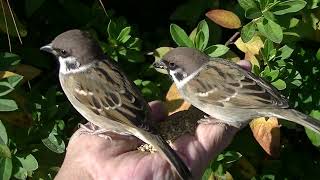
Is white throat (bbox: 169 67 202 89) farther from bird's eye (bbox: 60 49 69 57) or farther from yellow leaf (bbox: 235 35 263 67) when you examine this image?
bird's eye (bbox: 60 49 69 57)

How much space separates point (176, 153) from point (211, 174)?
1.10ft

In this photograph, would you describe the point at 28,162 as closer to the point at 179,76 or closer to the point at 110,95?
the point at 110,95

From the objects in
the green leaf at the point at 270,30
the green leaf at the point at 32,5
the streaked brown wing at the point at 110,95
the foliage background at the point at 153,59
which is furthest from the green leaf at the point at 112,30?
the green leaf at the point at 270,30

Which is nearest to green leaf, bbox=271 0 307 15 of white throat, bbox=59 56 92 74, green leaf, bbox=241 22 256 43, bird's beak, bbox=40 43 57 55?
green leaf, bbox=241 22 256 43

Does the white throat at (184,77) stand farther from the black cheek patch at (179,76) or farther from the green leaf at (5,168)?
the green leaf at (5,168)

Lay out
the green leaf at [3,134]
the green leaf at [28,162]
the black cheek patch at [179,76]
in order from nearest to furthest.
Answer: the green leaf at [3,134], the green leaf at [28,162], the black cheek patch at [179,76]

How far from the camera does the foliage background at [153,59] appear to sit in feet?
10.2

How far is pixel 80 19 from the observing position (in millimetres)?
3559

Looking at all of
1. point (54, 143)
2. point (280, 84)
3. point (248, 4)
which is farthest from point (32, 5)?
point (280, 84)

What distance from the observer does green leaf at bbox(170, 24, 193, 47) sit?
3.23m

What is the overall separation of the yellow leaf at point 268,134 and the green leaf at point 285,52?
329 millimetres

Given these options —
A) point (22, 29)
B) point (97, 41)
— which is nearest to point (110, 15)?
point (97, 41)

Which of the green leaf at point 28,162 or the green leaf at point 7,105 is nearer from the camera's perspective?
the green leaf at point 7,105

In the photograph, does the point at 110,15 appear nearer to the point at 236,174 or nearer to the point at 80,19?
the point at 80,19
